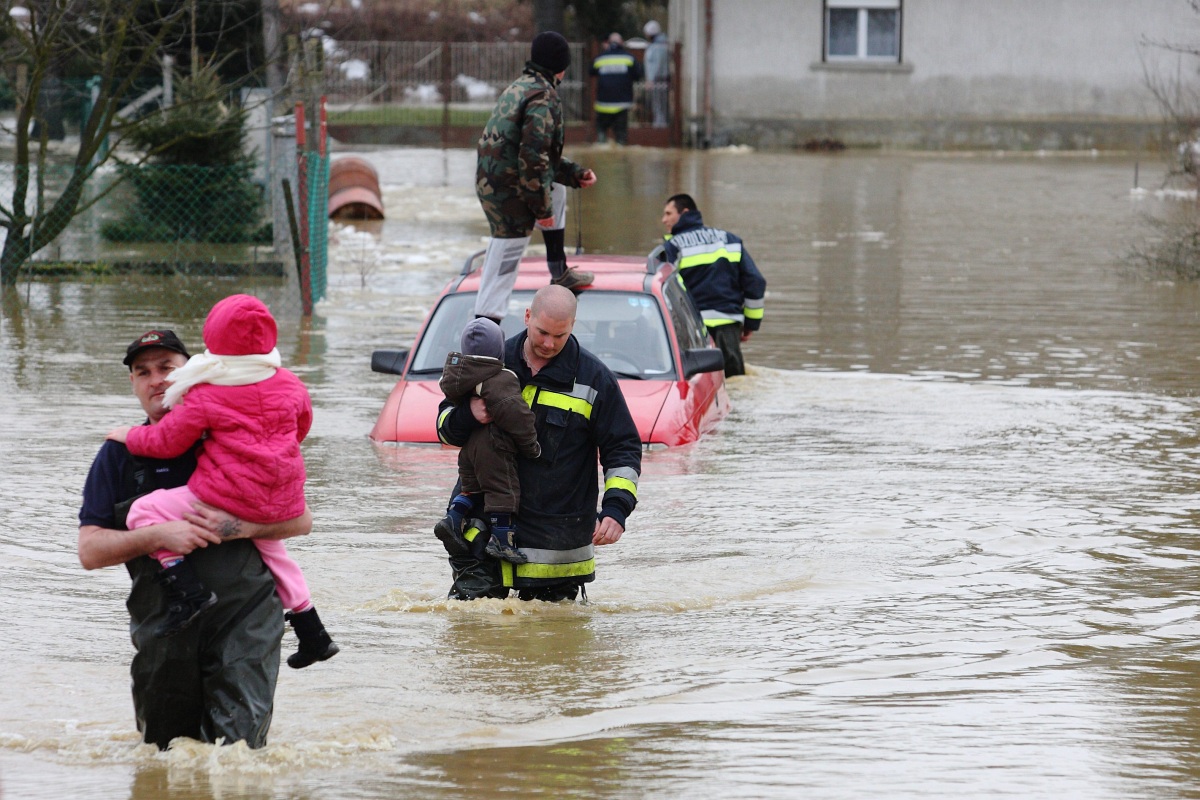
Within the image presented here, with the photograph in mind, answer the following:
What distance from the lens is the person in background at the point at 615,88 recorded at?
3397 centimetres

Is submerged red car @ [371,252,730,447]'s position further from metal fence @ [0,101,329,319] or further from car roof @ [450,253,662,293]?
metal fence @ [0,101,329,319]

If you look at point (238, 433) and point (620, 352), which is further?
→ point (620, 352)

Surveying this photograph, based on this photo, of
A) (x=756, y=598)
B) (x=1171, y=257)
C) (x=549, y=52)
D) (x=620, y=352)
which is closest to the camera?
(x=756, y=598)

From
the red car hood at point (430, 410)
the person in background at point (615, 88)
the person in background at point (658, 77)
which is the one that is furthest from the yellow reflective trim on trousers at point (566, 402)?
the person in background at point (658, 77)

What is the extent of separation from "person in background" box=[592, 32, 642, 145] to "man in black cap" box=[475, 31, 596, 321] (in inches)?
987

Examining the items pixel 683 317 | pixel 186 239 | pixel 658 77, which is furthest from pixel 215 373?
pixel 658 77

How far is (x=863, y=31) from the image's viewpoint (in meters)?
35.4

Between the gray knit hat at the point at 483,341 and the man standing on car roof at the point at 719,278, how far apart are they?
6044 mm

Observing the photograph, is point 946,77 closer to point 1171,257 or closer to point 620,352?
point 1171,257

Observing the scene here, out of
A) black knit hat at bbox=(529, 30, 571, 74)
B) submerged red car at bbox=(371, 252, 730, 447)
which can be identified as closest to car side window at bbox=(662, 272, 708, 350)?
submerged red car at bbox=(371, 252, 730, 447)

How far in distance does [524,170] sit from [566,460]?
2.71 metres

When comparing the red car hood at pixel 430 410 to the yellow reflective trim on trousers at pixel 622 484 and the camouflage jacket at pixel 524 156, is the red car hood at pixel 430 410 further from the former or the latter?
the yellow reflective trim on trousers at pixel 622 484

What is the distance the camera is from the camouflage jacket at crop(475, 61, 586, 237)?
875cm

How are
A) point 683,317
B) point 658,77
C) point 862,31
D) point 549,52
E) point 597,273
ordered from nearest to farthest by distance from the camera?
point 549,52 → point 597,273 → point 683,317 → point 862,31 → point 658,77
